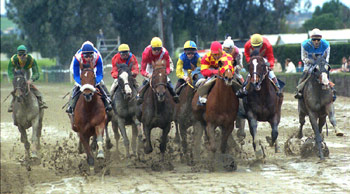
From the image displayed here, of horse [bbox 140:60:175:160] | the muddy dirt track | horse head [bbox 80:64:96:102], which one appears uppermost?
horse head [bbox 80:64:96:102]

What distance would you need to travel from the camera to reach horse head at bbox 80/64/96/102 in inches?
403

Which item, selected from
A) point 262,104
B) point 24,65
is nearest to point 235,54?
point 262,104

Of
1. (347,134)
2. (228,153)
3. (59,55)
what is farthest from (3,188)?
(59,55)

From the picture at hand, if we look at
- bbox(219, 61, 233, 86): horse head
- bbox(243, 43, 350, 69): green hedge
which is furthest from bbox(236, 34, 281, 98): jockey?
bbox(243, 43, 350, 69): green hedge

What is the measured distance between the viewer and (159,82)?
1080 centimetres

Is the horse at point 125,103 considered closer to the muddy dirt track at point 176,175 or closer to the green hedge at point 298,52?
the muddy dirt track at point 176,175

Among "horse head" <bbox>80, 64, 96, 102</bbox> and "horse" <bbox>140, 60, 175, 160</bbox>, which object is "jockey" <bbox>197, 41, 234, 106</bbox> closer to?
"horse" <bbox>140, 60, 175, 160</bbox>

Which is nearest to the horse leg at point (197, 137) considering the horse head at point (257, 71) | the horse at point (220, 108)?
the horse at point (220, 108)

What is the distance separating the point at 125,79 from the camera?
12250mm

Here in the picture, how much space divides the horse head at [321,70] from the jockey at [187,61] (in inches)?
89.6

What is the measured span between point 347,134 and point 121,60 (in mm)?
5324

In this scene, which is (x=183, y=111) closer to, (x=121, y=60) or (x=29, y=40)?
(x=121, y=60)

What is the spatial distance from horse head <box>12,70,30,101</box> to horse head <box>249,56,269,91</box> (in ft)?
15.0

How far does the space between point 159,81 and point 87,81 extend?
47.4 inches
